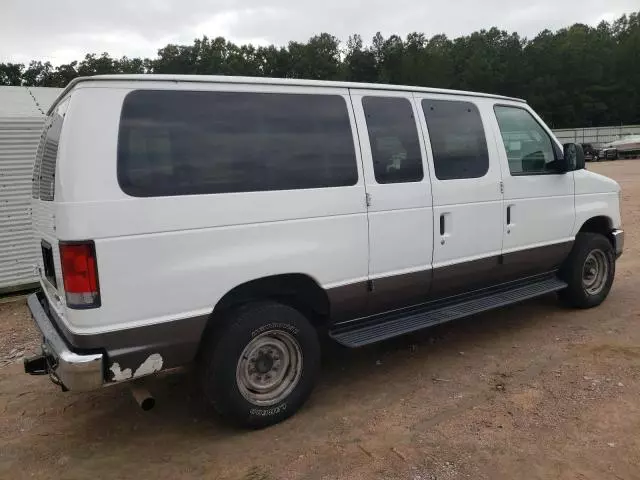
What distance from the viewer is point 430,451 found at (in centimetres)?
330

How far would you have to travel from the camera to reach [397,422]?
3.68 meters

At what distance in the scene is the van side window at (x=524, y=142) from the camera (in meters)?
5.01

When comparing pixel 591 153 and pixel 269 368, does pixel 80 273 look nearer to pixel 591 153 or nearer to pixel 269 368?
pixel 269 368

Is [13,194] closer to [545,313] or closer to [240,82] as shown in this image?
[240,82]

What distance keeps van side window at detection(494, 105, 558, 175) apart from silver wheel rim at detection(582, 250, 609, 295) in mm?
1284

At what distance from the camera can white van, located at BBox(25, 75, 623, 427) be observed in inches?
119

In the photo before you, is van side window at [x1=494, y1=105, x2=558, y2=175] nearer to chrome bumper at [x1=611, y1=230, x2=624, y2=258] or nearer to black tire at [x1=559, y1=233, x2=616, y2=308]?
black tire at [x1=559, y1=233, x2=616, y2=308]

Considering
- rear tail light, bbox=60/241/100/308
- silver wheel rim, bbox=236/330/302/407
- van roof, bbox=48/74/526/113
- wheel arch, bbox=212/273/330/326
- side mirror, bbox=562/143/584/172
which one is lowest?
silver wheel rim, bbox=236/330/302/407

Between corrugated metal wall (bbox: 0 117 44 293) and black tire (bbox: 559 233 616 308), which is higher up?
corrugated metal wall (bbox: 0 117 44 293)

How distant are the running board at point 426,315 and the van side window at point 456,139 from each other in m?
1.11

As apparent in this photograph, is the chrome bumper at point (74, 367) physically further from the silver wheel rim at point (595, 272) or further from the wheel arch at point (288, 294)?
the silver wheel rim at point (595, 272)

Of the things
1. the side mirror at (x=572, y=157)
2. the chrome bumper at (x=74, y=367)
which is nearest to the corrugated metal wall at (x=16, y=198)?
the chrome bumper at (x=74, y=367)

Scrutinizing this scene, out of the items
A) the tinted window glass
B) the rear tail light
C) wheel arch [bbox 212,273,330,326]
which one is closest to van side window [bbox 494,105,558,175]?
the tinted window glass

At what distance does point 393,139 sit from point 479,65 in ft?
277
